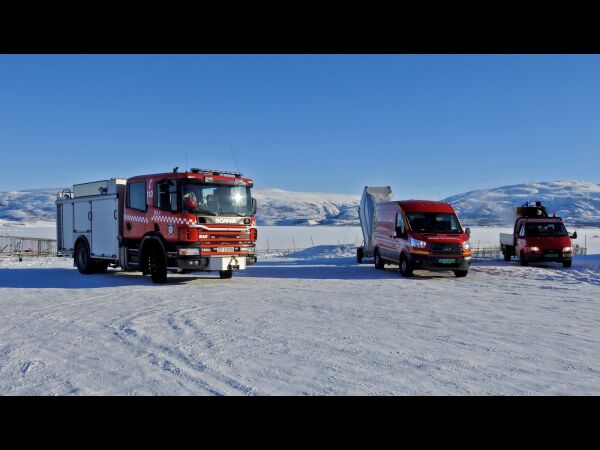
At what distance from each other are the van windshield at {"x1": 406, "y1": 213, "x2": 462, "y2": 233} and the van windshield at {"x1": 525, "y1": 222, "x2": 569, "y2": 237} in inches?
221

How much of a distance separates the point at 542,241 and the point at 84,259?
17.1 meters

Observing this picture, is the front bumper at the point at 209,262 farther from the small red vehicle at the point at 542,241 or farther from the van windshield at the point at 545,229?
the van windshield at the point at 545,229

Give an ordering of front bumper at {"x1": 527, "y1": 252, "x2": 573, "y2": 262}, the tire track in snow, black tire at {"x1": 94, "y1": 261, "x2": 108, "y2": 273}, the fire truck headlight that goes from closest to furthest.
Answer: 1. the tire track in snow
2. the fire truck headlight
3. black tire at {"x1": 94, "y1": 261, "x2": 108, "y2": 273}
4. front bumper at {"x1": 527, "y1": 252, "x2": 573, "y2": 262}

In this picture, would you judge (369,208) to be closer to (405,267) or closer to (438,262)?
(405,267)

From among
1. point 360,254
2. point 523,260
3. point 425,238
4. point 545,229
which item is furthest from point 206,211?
point 545,229

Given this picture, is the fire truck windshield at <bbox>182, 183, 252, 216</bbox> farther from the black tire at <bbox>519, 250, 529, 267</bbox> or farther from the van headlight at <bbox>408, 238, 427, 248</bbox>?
the black tire at <bbox>519, 250, 529, 267</bbox>

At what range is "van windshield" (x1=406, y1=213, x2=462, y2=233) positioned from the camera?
1614 cm

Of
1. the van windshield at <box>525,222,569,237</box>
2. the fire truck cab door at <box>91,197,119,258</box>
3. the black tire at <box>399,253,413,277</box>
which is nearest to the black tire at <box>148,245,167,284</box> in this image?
the fire truck cab door at <box>91,197,119,258</box>

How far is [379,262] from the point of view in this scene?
62.3ft

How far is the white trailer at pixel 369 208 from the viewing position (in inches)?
834

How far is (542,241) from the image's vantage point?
19656mm

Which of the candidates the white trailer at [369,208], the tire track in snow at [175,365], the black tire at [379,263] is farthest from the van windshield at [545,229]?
the tire track in snow at [175,365]

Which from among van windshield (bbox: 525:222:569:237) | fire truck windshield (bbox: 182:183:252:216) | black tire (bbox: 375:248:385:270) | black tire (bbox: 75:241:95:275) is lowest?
black tire (bbox: 375:248:385:270)
